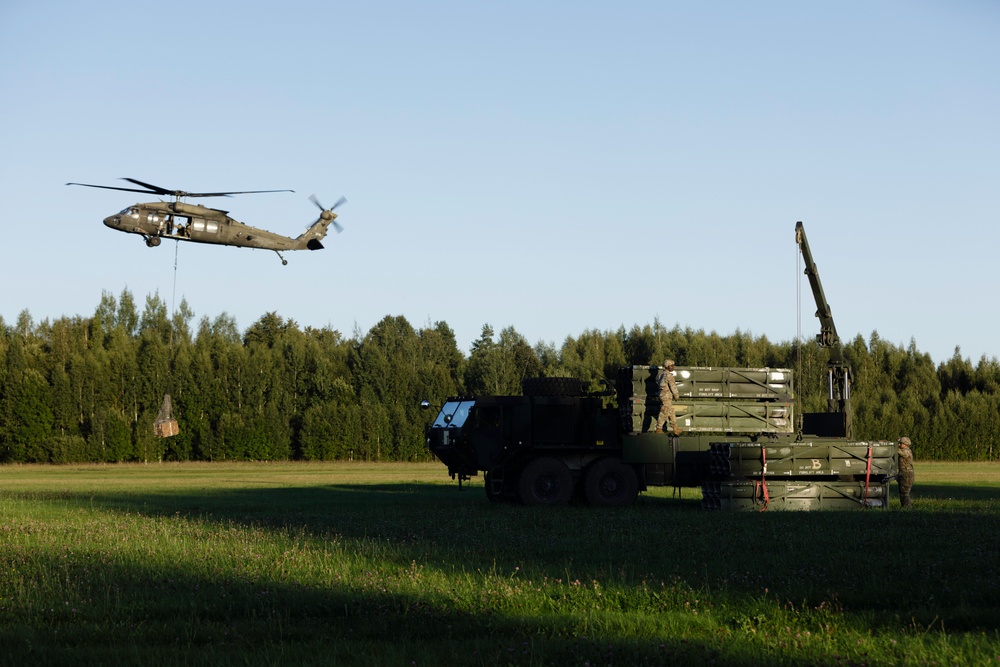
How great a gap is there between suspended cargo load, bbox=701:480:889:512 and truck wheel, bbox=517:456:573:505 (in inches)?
141

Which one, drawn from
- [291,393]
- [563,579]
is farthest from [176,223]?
[291,393]

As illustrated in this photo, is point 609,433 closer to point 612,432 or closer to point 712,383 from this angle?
point 612,432

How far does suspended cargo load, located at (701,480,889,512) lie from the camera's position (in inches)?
894

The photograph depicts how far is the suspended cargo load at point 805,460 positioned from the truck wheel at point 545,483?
3773 mm

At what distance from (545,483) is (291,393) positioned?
56.1 meters

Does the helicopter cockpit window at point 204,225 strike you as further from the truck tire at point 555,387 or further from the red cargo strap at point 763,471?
the red cargo strap at point 763,471

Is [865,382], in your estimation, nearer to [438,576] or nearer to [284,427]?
[284,427]

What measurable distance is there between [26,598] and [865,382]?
8317 centimetres

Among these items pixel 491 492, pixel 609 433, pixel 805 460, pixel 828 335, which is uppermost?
pixel 828 335

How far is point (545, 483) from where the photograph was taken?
2559 centimetres

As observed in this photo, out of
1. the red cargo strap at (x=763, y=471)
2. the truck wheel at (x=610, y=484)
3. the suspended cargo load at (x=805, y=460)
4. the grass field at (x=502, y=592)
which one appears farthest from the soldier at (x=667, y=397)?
the grass field at (x=502, y=592)

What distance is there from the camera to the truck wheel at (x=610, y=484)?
83.5 ft

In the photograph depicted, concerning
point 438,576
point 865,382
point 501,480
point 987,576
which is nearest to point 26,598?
point 438,576

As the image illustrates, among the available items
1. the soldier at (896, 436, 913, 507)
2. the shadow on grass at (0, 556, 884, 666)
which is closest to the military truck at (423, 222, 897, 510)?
the soldier at (896, 436, 913, 507)
